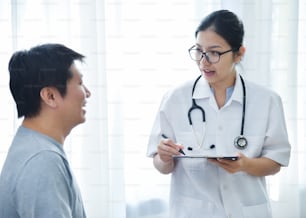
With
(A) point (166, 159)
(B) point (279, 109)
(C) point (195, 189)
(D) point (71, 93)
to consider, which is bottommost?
(C) point (195, 189)

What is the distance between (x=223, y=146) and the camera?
1.47 m

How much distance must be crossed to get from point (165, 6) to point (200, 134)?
0.68 meters

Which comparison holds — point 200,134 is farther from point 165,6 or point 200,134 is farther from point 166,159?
point 165,6

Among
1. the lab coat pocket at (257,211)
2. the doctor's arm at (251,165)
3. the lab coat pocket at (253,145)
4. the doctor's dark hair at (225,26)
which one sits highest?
the doctor's dark hair at (225,26)

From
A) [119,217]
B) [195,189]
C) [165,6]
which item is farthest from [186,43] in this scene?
[119,217]

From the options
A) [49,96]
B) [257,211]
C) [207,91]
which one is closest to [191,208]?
[257,211]

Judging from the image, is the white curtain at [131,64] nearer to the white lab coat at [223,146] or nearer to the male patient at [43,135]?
the white lab coat at [223,146]

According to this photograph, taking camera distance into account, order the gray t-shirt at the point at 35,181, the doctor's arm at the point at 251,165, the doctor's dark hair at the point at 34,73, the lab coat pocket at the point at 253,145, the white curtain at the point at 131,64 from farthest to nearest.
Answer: the white curtain at the point at 131,64
the lab coat pocket at the point at 253,145
the doctor's arm at the point at 251,165
the doctor's dark hair at the point at 34,73
the gray t-shirt at the point at 35,181

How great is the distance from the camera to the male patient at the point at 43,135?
0.95 m

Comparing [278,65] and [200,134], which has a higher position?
[278,65]

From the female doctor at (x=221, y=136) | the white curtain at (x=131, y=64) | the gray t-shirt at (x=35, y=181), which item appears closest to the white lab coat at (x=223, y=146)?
the female doctor at (x=221, y=136)

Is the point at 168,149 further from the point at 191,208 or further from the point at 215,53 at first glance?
the point at 215,53

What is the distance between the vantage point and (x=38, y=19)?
1.88 metres

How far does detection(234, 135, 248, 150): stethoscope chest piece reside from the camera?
4.76 ft
